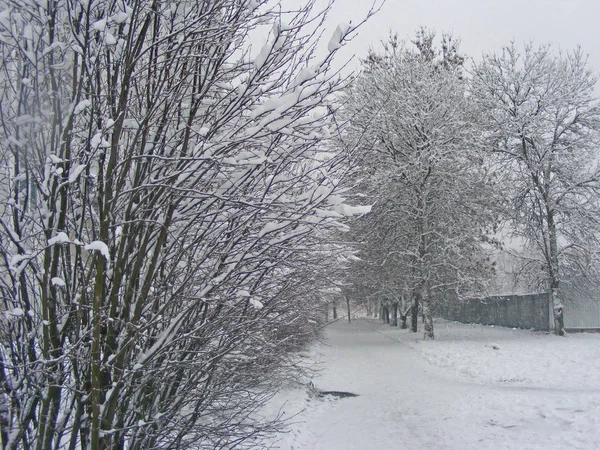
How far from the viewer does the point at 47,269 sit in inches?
120

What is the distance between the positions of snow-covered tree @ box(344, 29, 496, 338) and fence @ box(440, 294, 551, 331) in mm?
4038

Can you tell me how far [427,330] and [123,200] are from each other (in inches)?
868

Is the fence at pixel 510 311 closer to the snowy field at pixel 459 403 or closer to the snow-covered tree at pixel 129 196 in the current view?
the snowy field at pixel 459 403

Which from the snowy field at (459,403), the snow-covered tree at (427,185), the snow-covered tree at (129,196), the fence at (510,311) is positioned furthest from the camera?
the fence at (510,311)

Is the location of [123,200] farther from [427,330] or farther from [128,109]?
[427,330]

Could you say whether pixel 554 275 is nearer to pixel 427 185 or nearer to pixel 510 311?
pixel 427 185

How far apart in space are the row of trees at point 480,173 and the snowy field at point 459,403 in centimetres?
572

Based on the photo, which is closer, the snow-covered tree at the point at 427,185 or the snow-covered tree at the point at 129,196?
the snow-covered tree at the point at 129,196

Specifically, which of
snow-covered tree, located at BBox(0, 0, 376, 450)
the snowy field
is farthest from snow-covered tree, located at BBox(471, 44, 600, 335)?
snow-covered tree, located at BBox(0, 0, 376, 450)

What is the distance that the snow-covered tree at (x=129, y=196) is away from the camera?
294 cm

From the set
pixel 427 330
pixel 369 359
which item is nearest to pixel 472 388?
pixel 369 359

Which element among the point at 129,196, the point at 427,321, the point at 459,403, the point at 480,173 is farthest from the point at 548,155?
the point at 129,196

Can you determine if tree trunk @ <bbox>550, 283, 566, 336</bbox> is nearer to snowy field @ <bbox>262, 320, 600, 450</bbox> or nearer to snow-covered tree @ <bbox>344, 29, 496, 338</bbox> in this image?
snow-covered tree @ <bbox>344, 29, 496, 338</bbox>

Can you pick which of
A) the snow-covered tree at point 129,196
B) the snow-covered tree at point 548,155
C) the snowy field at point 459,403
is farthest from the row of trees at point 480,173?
the snow-covered tree at point 129,196
